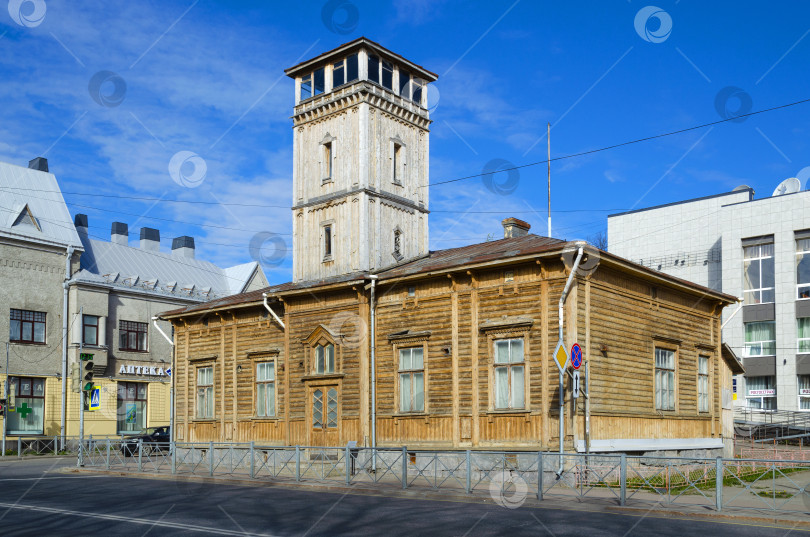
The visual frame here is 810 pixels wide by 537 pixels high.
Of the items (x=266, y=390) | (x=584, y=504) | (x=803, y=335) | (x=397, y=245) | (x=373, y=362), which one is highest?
(x=397, y=245)

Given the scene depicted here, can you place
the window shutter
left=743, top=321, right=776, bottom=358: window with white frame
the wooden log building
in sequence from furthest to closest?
1. left=743, top=321, right=776, bottom=358: window with white frame
2. the window shutter
3. the wooden log building

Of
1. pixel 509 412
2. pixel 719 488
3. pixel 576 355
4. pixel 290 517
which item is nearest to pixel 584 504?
pixel 719 488

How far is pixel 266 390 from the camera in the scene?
2805 centimetres

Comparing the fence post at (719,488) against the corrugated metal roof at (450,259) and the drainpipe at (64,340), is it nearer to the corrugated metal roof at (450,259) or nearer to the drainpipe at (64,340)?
the corrugated metal roof at (450,259)

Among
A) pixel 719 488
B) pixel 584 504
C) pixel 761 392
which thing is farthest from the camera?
pixel 761 392

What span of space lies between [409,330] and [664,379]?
786 centimetres

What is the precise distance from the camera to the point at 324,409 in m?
25.5

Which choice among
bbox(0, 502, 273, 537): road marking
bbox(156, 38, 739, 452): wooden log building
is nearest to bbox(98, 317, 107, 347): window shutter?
bbox(156, 38, 739, 452): wooden log building

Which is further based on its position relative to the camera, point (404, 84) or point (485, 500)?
point (404, 84)

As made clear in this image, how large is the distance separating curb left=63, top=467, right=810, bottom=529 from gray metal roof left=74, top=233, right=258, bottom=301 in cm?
2522

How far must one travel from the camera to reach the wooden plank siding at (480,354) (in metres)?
20.3

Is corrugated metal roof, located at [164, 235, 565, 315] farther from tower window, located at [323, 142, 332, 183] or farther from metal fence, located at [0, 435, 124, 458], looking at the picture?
metal fence, located at [0, 435, 124, 458]

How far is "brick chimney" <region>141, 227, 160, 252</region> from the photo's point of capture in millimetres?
57656

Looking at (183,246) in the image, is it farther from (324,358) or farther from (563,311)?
(563,311)
